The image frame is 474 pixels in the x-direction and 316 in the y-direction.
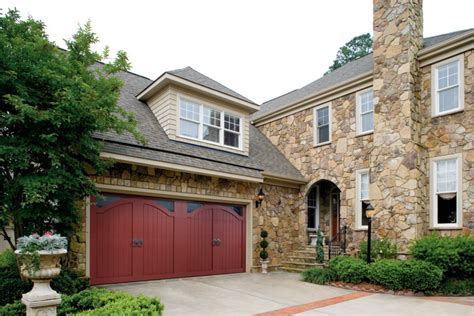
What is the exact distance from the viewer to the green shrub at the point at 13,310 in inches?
210

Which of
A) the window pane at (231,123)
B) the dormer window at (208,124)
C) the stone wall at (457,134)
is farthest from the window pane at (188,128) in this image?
the stone wall at (457,134)

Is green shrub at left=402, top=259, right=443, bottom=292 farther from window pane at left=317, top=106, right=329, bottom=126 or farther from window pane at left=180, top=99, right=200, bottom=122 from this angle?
window pane at left=180, top=99, right=200, bottom=122

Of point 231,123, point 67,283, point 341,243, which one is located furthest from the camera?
point 231,123

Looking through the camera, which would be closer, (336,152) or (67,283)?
(67,283)

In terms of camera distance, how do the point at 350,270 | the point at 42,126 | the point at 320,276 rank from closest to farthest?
1. the point at 42,126
2. the point at 350,270
3. the point at 320,276

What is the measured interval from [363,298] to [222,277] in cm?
411

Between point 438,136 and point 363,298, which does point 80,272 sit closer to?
point 363,298

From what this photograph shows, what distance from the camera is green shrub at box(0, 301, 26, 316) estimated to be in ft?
17.5

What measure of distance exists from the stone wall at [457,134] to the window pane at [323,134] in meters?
3.41

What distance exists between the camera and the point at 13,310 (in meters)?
5.41

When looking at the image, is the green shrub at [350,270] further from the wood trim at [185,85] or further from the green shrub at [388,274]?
the wood trim at [185,85]

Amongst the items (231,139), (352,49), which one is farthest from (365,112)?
(352,49)

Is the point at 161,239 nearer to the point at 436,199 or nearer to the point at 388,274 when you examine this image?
the point at 388,274

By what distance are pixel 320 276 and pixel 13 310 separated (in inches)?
288
